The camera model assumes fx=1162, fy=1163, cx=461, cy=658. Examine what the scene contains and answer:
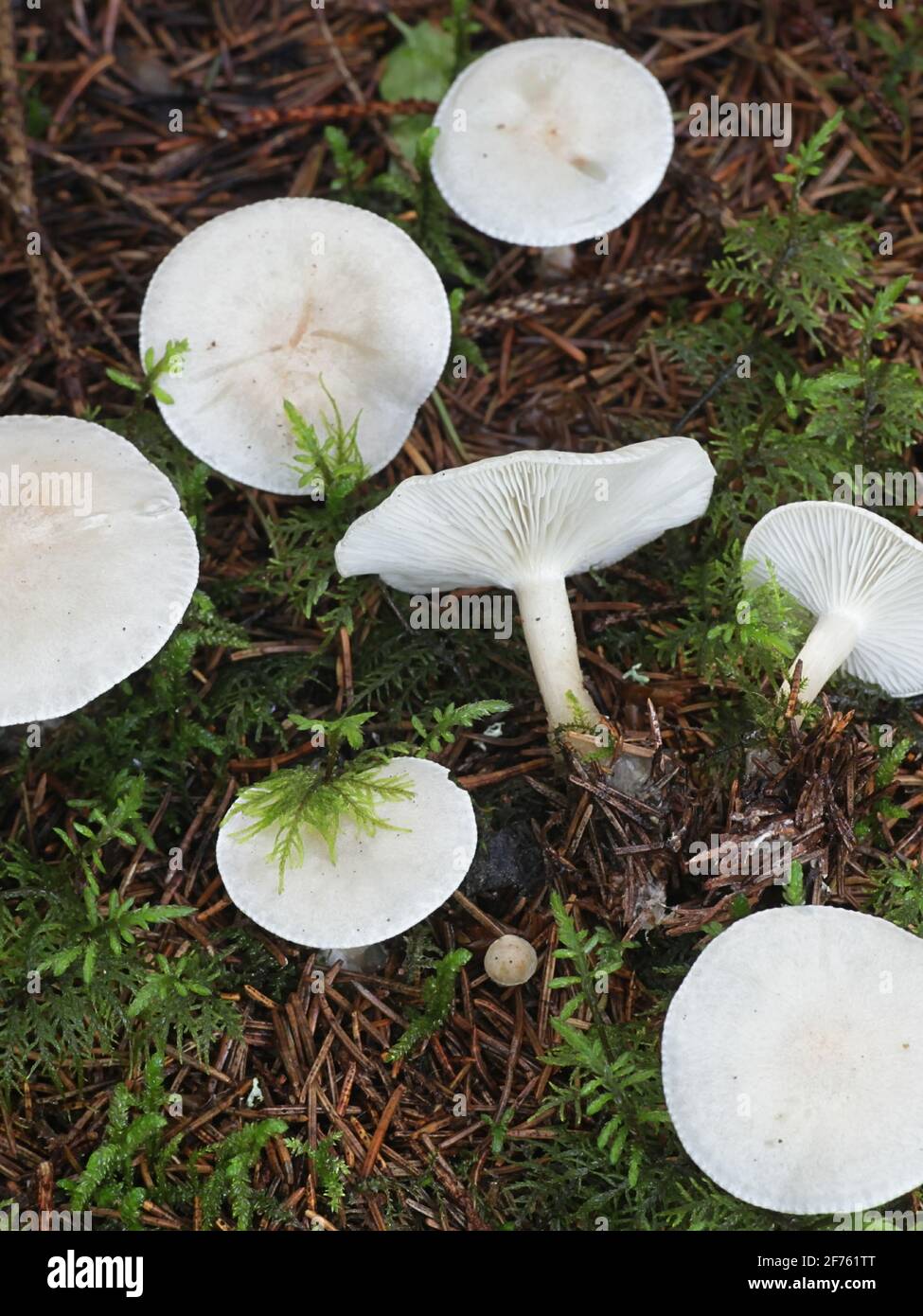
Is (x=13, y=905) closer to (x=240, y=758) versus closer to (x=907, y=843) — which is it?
(x=240, y=758)

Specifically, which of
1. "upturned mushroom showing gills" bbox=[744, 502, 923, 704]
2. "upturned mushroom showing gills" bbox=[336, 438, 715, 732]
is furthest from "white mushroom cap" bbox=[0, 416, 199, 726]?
"upturned mushroom showing gills" bbox=[744, 502, 923, 704]

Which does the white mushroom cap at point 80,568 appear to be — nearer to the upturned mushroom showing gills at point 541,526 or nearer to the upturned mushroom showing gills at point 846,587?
the upturned mushroom showing gills at point 541,526

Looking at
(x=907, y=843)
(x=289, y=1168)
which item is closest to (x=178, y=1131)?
(x=289, y=1168)

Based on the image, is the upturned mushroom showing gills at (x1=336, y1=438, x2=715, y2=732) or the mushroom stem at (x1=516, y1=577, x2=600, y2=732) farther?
the mushroom stem at (x1=516, y1=577, x2=600, y2=732)

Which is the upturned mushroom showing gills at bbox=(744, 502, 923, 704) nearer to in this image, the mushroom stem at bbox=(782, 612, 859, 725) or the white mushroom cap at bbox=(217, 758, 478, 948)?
the mushroom stem at bbox=(782, 612, 859, 725)

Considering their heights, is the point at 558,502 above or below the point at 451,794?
above

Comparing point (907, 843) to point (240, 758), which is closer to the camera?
point (907, 843)

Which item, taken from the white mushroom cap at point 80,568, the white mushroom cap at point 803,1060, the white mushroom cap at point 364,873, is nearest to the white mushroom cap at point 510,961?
the white mushroom cap at point 364,873

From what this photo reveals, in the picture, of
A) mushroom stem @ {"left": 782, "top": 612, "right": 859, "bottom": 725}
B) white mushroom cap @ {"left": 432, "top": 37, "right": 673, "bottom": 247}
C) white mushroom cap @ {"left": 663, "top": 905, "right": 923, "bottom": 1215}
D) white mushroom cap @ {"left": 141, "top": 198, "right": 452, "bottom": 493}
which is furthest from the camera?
white mushroom cap @ {"left": 432, "top": 37, "right": 673, "bottom": 247}
